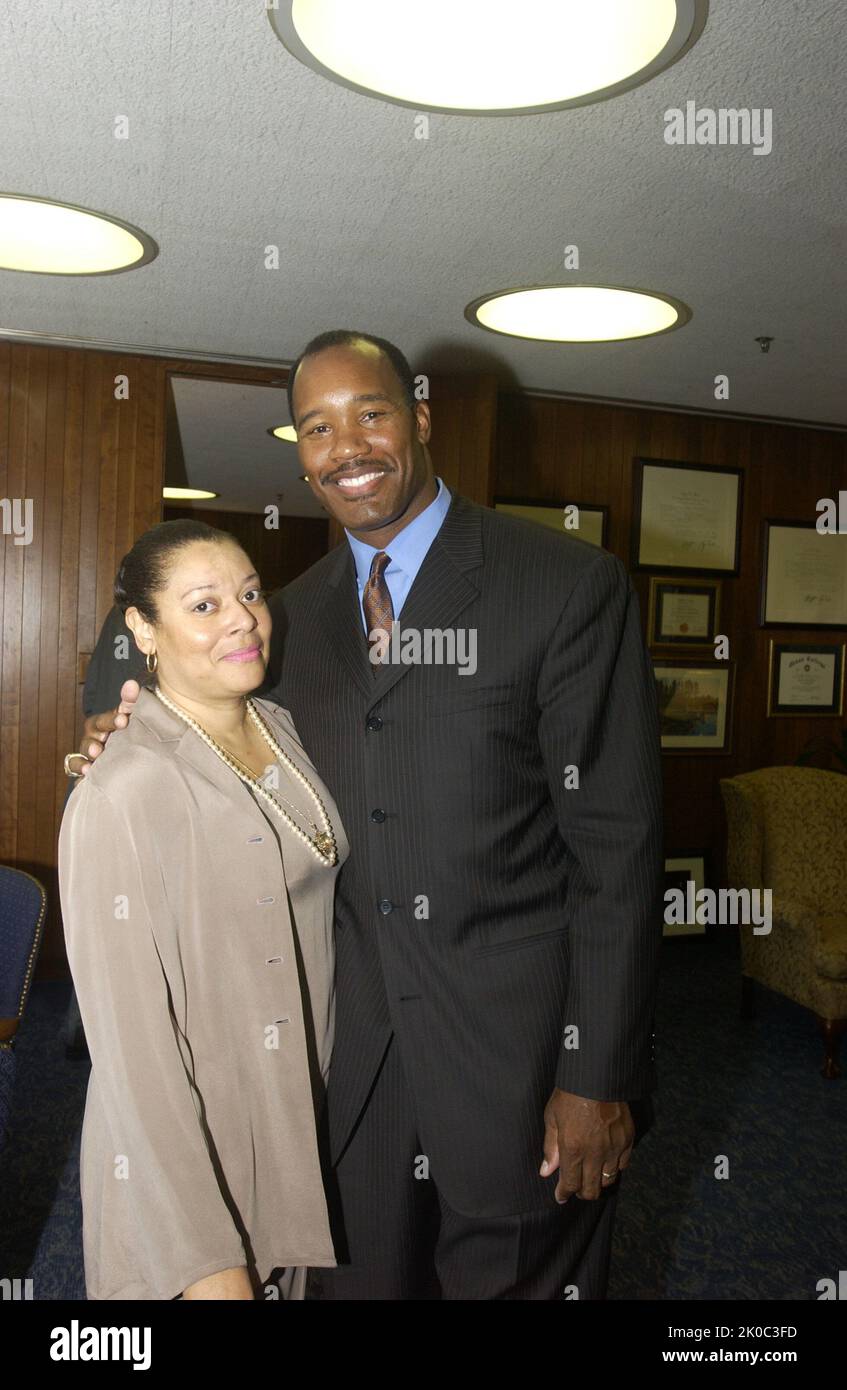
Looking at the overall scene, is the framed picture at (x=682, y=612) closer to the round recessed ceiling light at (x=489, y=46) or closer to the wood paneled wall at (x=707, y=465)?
the wood paneled wall at (x=707, y=465)

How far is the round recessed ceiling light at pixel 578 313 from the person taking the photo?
13.2 ft

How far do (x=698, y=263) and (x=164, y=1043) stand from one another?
10.8 ft

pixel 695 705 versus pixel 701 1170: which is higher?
pixel 695 705

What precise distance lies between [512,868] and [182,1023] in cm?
51

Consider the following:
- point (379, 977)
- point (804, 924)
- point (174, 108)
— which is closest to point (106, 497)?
point (174, 108)

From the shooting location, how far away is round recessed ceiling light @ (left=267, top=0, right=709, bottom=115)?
6.97ft

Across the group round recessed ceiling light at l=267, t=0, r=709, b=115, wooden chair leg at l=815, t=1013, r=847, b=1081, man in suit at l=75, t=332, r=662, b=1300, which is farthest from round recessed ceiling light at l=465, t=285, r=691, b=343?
wooden chair leg at l=815, t=1013, r=847, b=1081

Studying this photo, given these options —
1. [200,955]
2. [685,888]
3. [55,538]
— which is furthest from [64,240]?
[685,888]

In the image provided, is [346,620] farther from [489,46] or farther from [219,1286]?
[489,46]

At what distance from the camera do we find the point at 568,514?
580 centimetres

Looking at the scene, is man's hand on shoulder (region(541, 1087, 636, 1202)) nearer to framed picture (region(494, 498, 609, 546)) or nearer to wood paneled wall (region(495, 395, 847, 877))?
framed picture (region(494, 498, 609, 546))

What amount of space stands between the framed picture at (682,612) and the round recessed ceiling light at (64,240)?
3.42 meters

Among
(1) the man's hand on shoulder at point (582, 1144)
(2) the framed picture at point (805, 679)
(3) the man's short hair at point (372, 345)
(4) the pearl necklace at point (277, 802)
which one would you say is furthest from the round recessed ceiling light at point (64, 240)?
(2) the framed picture at point (805, 679)

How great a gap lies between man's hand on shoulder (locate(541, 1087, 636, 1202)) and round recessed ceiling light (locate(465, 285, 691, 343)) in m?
3.20
